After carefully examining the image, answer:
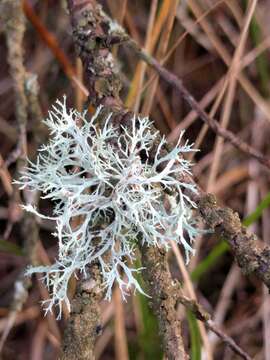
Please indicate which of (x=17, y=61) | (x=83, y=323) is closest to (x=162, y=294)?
(x=83, y=323)

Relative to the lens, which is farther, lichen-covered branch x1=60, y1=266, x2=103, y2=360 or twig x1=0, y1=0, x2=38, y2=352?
twig x1=0, y1=0, x2=38, y2=352

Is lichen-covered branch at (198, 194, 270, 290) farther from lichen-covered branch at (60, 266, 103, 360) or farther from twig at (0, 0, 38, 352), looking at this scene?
twig at (0, 0, 38, 352)

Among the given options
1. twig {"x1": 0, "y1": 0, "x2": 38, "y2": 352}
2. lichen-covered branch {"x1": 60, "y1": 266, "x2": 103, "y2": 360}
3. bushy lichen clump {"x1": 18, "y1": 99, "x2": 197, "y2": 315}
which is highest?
twig {"x1": 0, "y1": 0, "x2": 38, "y2": 352}

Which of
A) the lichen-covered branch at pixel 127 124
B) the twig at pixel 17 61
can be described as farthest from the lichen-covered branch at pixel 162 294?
the twig at pixel 17 61

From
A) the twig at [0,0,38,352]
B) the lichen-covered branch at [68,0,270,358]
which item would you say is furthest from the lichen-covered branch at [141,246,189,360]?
the twig at [0,0,38,352]

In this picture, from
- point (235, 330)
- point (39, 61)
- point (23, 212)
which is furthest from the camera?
point (39, 61)

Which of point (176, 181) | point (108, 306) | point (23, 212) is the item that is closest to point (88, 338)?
point (176, 181)

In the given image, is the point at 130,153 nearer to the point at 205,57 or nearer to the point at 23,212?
the point at 23,212

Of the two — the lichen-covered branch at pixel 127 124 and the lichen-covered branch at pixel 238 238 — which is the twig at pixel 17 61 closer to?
the lichen-covered branch at pixel 127 124

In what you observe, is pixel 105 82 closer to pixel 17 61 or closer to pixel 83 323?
pixel 83 323
